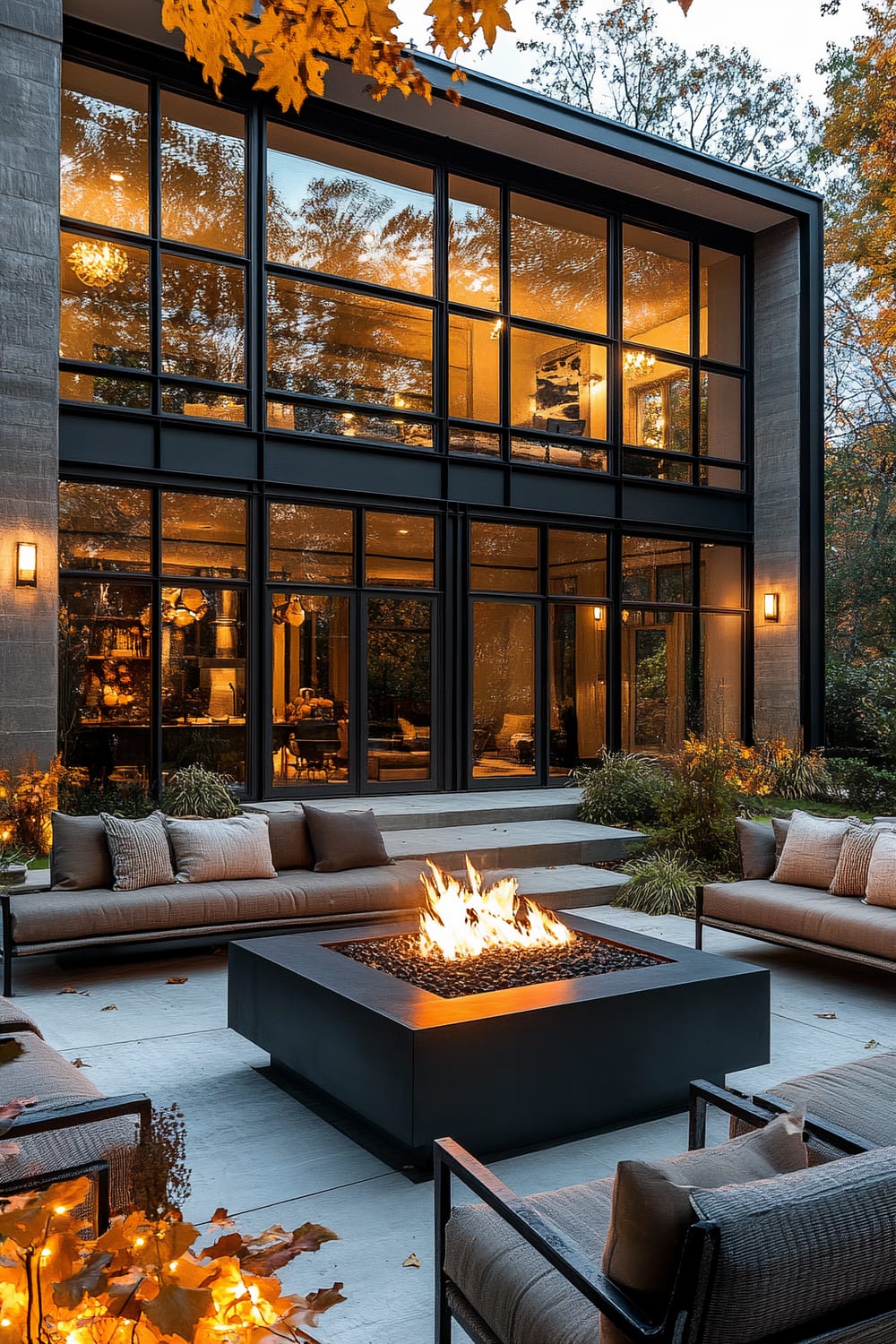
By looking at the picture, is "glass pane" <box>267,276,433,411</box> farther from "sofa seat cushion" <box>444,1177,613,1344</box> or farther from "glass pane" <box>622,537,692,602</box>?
"sofa seat cushion" <box>444,1177,613,1344</box>

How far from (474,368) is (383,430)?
1630 mm

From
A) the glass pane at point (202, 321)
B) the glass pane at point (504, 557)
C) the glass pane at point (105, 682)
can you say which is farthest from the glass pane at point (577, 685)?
the glass pane at point (105, 682)

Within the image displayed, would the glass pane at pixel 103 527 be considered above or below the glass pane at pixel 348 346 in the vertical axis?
below

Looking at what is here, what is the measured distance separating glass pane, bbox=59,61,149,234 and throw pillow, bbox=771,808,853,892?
8852 millimetres

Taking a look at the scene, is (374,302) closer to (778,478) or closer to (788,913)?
(778,478)


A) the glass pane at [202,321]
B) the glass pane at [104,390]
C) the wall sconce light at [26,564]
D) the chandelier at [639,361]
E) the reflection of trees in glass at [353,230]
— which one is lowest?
the wall sconce light at [26,564]

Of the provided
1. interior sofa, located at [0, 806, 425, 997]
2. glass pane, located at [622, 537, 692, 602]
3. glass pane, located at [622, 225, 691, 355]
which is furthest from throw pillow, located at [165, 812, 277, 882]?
glass pane, located at [622, 225, 691, 355]

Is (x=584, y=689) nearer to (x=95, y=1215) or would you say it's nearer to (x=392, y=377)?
(x=392, y=377)

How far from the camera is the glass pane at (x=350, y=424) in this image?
1152 centimetres

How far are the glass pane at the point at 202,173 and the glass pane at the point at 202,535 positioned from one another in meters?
2.80

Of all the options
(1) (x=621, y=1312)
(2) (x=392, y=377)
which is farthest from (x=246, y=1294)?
(2) (x=392, y=377)

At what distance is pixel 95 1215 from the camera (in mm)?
2660

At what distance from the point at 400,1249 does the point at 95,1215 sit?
1.00 meters

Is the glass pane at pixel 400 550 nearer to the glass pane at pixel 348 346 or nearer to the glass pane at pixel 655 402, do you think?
the glass pane at pixel 348 346
